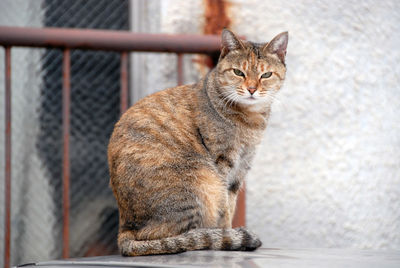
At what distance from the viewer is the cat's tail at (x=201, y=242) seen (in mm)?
1668

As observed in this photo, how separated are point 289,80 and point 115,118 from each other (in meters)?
1.09

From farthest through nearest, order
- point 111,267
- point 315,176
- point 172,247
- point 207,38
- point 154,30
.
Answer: point 154,30 → point 315,176 → point 207,38 → point 172,247 → point 111,267

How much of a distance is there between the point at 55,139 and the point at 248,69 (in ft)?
4.90

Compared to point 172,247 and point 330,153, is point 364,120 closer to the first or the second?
point 330,153

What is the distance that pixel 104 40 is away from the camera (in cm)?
245

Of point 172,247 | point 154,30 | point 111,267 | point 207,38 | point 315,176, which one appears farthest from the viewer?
point 154,30

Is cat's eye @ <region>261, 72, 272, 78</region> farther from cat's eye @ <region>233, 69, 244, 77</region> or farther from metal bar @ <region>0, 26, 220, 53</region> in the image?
metal bar @ <region>0, 26, 220, 53</region>

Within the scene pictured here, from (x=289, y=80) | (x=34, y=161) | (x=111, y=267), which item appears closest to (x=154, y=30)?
(x=289, y=80)

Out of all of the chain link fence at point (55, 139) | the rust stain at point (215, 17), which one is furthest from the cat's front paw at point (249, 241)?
the chain link fence at point (55, 139)

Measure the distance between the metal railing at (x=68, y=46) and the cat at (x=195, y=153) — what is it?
24cm

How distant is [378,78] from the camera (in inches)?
117

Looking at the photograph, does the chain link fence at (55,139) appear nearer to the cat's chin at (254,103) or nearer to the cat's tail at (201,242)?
the cat's chin at (254,103)

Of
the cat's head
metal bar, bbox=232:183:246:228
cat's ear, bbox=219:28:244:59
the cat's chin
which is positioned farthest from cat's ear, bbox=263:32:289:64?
metal bar, bbox=232:183:246:228

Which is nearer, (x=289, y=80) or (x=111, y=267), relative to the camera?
(x=111, y=267)
